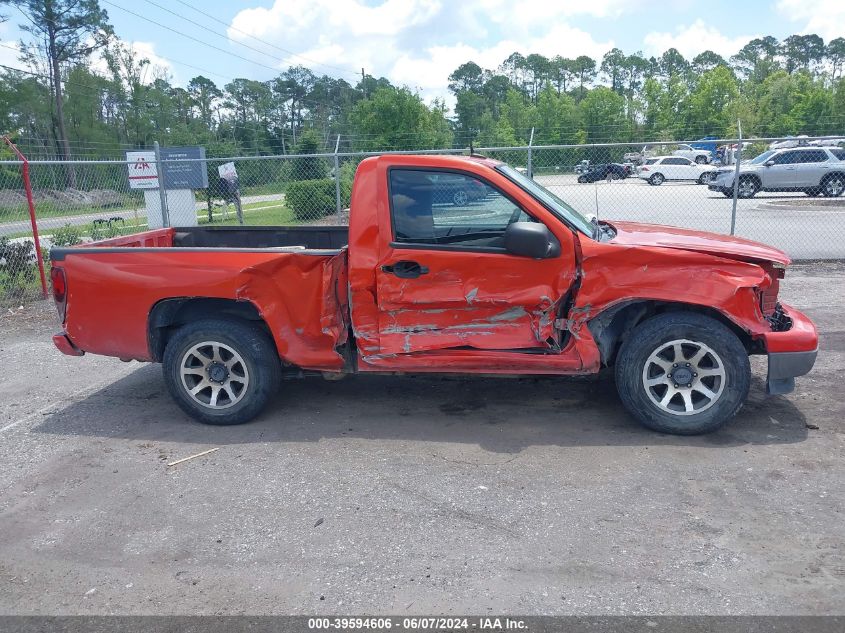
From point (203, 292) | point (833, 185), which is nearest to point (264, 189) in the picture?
point (203, 292)

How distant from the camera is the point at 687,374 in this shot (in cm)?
474

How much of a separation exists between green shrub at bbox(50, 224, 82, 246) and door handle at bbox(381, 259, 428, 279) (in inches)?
349

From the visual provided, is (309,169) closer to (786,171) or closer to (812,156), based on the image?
(786,171)

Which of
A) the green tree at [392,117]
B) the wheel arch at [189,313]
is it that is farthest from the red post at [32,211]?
the green tree at [392,117]

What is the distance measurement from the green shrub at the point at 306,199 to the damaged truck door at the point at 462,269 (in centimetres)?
1354

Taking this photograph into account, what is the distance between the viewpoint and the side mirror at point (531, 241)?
456cm

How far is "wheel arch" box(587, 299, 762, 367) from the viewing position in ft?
15.7

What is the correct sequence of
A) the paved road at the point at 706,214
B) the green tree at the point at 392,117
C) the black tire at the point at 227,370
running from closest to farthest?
1. the black tire at the point at 227,370
2. the paved road at the point at 706,214
3. the green tree at the point at 392,117

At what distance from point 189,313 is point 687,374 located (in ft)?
12.0

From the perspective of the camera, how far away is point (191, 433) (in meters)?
5.20

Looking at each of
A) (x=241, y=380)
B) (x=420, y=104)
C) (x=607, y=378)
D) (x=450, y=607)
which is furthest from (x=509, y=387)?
(x=420, y=104)

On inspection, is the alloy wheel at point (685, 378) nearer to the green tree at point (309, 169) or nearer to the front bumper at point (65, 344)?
the front bumper at point (65, 344)

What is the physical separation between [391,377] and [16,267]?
718 centimetres

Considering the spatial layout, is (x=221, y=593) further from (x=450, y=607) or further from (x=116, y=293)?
(x=116, y=293)
